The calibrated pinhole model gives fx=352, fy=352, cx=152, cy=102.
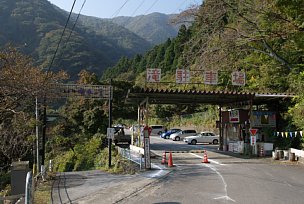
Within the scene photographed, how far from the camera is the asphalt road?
35.4 ft

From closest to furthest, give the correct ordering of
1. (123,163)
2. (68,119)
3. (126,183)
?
1. (126,183)
2. (123,163)
3. (68,119)

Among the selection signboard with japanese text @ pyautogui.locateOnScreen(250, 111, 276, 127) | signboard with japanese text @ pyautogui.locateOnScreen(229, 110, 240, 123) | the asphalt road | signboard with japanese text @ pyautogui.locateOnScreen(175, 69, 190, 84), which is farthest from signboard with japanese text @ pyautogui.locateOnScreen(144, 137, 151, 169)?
signboard with japanese text @ pyautogui.locateOnScreen(250, 111, 276, 127)

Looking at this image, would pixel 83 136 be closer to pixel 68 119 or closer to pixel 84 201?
pixel 68 119

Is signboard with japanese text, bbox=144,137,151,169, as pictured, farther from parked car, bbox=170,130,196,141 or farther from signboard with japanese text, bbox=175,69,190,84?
parked car, bbox=170,130,196,141

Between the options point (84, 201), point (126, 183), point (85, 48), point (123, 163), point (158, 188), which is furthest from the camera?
point (85, 48)

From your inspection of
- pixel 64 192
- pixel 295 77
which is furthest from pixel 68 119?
pixel 64 192

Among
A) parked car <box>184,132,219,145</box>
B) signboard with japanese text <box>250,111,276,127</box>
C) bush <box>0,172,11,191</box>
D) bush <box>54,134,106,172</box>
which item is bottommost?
bush <box>0,172,11,191</box>

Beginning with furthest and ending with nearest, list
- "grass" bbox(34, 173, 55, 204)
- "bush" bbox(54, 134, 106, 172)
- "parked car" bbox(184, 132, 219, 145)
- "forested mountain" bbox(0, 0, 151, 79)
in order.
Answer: "forested mountain" bbox(0, 0, 151, 79) < "parked car" bbox(184, 132, 219, 145) < "bush" bbox(54, 134, 106, 172) < "grass" bbox(34, 173, 55, 204)

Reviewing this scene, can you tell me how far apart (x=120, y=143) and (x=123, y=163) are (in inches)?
783

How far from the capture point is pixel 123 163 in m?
19.2

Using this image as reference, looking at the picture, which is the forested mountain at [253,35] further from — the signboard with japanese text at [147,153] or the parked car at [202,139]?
the parked car at [202,139]

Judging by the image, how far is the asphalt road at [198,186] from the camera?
10.8 meters

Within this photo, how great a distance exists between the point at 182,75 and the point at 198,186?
12.0m

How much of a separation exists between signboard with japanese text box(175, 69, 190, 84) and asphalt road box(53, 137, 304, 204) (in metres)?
7.08
